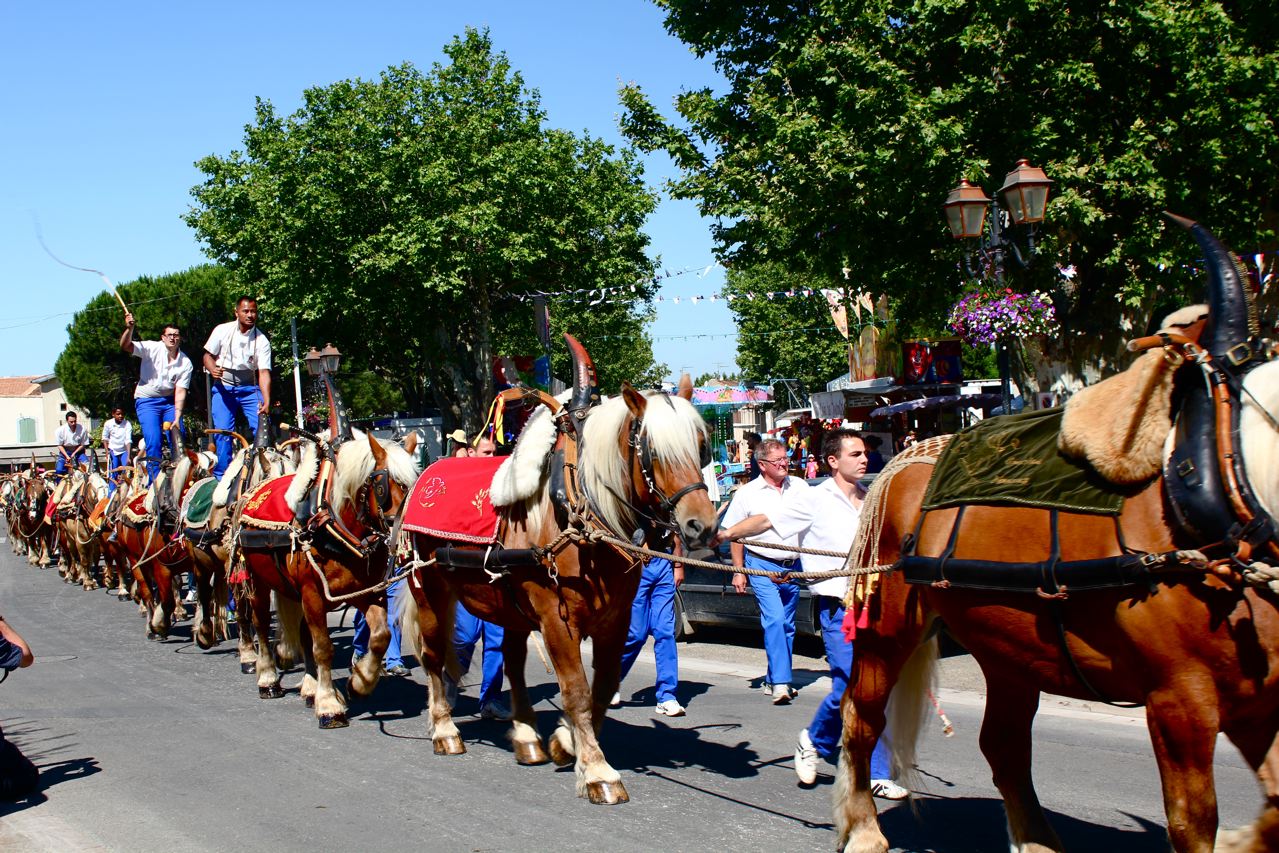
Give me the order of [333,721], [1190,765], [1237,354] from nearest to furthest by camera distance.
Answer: [1190,765] → [1237,354] → [333,721]

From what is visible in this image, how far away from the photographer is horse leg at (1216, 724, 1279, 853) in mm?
4043

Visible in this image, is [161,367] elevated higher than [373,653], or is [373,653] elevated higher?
[161,367]

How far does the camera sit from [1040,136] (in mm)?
17047

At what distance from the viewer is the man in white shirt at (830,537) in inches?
261

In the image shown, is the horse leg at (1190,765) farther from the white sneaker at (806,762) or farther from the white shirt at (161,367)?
the white shirt at (161,367)

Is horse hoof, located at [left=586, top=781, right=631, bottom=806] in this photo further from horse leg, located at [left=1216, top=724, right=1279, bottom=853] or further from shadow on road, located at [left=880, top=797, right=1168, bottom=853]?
horse leg, located at [left=1216, top=724, right=1279, bottom=853]

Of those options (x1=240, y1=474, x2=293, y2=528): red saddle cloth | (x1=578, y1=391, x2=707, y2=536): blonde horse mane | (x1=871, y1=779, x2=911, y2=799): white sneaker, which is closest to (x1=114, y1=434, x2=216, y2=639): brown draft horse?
(x1=240, y1=474, x2=293, y2=528): red saddle cloth

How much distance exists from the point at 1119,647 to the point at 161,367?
1090 centimetres

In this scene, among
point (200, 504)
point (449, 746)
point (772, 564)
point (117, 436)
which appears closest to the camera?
point (449, 746)

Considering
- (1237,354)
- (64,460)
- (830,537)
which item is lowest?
(830,537)

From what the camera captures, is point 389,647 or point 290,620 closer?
point 290,620

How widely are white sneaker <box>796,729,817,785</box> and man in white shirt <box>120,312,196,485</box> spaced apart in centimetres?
807

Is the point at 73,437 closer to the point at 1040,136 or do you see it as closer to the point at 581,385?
the point at 1040,136

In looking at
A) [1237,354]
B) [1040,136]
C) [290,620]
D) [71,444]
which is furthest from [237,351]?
[71,444]
